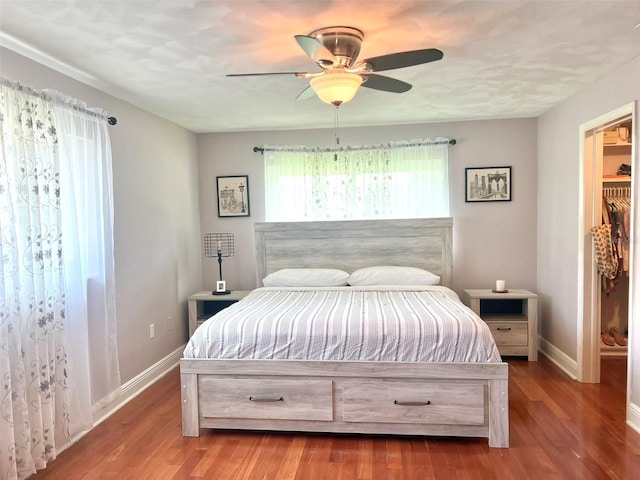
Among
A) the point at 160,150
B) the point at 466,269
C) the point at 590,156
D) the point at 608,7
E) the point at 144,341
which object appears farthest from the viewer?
the point at 466,269

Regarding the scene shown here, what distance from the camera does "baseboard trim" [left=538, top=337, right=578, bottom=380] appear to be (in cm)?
359

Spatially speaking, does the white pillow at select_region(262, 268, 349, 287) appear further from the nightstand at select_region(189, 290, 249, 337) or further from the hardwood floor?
the hardwood floor

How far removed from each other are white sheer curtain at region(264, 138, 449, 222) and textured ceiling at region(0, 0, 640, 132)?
880 millimetres

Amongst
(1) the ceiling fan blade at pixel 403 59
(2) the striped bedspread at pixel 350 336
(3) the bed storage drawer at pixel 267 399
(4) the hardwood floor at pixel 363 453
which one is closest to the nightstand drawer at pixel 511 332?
(4) the hardwood floor at pixel 363 453

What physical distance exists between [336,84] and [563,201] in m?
2.67

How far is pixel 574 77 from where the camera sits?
3.05 meters

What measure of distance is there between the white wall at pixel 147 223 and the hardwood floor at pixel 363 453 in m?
0.75

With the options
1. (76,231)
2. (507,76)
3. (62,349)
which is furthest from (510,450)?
(76,231)

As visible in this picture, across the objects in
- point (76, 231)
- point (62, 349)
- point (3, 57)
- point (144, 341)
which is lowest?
point (144, 341)

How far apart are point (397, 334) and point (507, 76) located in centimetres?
196

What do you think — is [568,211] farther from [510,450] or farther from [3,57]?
[3,57]

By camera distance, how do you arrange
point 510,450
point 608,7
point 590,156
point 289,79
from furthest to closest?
1. point 590,156
2. point 289,79
3. point 510,450
4. point 608,7

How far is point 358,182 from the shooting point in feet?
15.0

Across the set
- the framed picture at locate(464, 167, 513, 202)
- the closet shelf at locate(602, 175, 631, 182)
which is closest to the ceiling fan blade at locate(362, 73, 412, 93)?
the framed picture at locate(464, 167, 513, 202)
